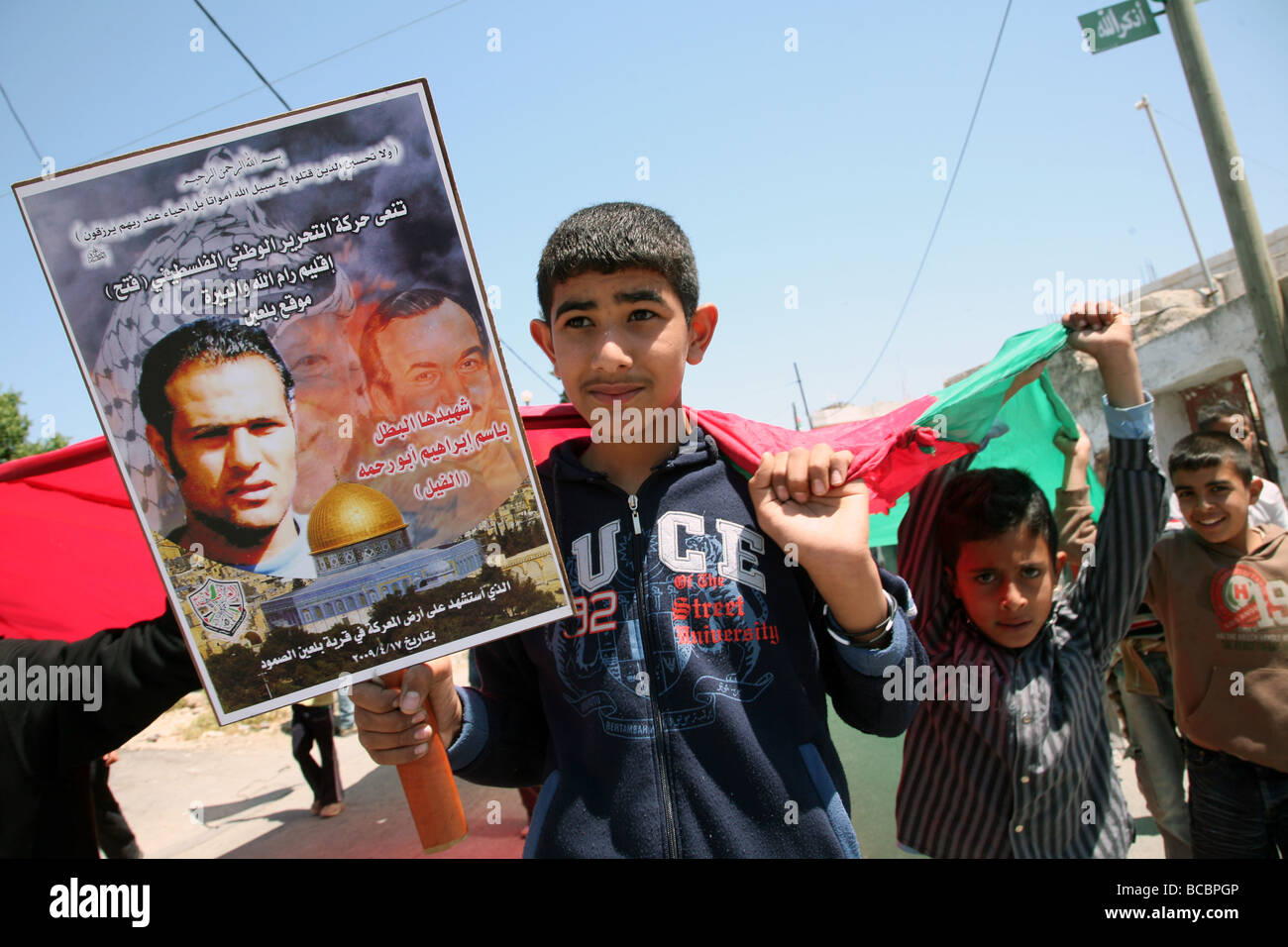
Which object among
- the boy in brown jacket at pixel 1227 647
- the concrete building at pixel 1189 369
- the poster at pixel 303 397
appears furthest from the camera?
the concrete building at pixel 1189 369

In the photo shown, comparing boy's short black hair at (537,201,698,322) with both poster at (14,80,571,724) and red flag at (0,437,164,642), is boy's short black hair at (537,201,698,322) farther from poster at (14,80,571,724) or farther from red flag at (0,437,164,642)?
red flag at (0,437,164,642)

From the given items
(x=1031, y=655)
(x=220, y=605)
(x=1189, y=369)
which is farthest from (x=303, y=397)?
(x=1189, y=369)

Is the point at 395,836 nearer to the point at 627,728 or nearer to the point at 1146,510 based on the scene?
the point at 627,728

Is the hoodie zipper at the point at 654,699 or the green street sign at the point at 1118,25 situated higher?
the green street sign at the point at 1118,25

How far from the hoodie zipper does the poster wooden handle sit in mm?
352

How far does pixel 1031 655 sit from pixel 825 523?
1021 millimetres

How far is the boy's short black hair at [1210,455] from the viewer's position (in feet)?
8.32

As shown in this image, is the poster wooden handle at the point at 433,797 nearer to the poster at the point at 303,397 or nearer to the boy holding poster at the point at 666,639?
the boy holding poster at the point at 666,639

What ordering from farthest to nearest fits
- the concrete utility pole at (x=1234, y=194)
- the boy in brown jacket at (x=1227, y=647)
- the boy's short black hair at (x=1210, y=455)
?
the concrete utility pole at (x=1234, y=194)
the boy's short black hair at (x=1210, y=455)
the boy in brown jacket at (x=1227, y=647)

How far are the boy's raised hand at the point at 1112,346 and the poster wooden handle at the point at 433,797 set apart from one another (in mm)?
1760

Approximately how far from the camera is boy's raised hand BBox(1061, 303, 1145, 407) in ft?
6.18

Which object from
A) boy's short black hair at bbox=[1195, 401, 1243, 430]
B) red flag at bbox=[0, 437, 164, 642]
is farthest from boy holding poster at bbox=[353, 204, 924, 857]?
boy's short black hair at bbox=[1195, 401, 1243, 430]

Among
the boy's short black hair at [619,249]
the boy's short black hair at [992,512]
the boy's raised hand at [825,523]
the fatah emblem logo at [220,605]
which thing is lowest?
the boy's short black hair at [992,512]

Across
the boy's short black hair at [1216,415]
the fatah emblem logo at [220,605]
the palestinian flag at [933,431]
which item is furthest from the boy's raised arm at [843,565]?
the boy's short black hair at [1216,415]
